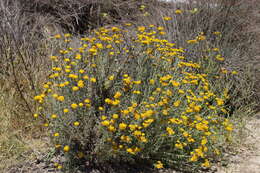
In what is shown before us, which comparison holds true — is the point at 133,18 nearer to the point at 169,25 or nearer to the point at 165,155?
the point at 169,25

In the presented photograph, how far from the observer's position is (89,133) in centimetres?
288

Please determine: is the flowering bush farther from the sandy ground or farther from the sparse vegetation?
the sandy ground

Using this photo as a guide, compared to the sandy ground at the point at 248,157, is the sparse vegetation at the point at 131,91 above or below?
above

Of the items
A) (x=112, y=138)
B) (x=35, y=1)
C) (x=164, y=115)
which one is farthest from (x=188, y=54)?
(x=35, y=1)

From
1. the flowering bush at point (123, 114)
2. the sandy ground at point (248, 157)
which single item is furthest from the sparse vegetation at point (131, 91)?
the sandy ground at point (248, 157)

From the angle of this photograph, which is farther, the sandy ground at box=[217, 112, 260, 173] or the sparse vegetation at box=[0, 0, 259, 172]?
the sandy ground at box=[217, 112, 260, 173]

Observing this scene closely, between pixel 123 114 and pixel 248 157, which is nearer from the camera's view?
pixel 123 114

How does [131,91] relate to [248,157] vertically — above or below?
above

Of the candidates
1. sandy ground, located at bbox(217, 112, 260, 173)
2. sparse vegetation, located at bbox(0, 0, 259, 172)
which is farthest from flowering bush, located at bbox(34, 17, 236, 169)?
sandy ground, located at bbox(217, 112, 260, 173)

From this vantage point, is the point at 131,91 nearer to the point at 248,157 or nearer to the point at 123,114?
the point at 123,114

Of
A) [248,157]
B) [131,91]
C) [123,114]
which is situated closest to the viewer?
[123,114]

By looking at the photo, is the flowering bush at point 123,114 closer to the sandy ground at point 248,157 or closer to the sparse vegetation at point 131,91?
the sparse vegetation at point 131,91

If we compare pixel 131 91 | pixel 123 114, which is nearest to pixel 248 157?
pixel 131 91

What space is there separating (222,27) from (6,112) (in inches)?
140
